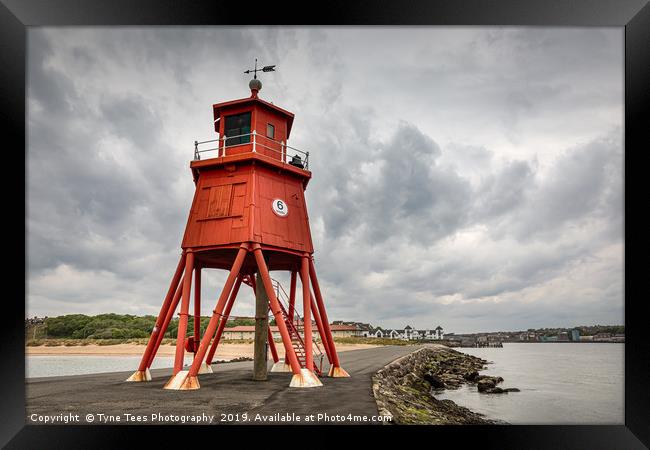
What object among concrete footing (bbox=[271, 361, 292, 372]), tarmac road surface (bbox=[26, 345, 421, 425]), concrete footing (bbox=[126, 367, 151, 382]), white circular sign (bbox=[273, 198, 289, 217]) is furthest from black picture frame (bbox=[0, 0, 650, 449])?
concrete footing (bbox=[271, 361, 292, 372])

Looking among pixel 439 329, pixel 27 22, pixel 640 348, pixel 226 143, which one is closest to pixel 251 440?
pixel 640 348

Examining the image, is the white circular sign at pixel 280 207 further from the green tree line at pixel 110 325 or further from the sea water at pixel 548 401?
the green tree line at pixel 110 325

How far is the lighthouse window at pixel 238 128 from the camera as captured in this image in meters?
18.3

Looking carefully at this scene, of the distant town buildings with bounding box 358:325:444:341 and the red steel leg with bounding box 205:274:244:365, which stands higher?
the red steel leg with bounding box 205:274:244:365

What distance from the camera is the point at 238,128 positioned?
18453mm

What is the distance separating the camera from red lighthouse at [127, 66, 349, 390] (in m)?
15.9

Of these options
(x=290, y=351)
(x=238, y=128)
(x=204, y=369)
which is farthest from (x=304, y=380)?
(x=238, y=128)

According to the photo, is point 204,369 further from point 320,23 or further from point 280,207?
point 320,23

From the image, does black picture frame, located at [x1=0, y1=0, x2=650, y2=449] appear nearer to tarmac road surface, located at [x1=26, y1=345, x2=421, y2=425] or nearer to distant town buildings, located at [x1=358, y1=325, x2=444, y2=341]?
tarmac road surface, located at [x1=26, y1=345, x2=421, y2=425]

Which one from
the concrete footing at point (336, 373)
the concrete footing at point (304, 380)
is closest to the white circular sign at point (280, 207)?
the concrete footing at point (304, 380)

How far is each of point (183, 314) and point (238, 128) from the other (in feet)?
24.6

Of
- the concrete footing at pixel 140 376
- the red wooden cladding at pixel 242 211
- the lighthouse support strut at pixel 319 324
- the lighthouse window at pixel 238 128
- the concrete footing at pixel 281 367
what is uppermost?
the lighthouse window at pixel 238 128

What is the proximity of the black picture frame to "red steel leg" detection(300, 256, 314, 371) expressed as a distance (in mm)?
6152

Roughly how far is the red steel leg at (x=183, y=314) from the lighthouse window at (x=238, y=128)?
4864mm
